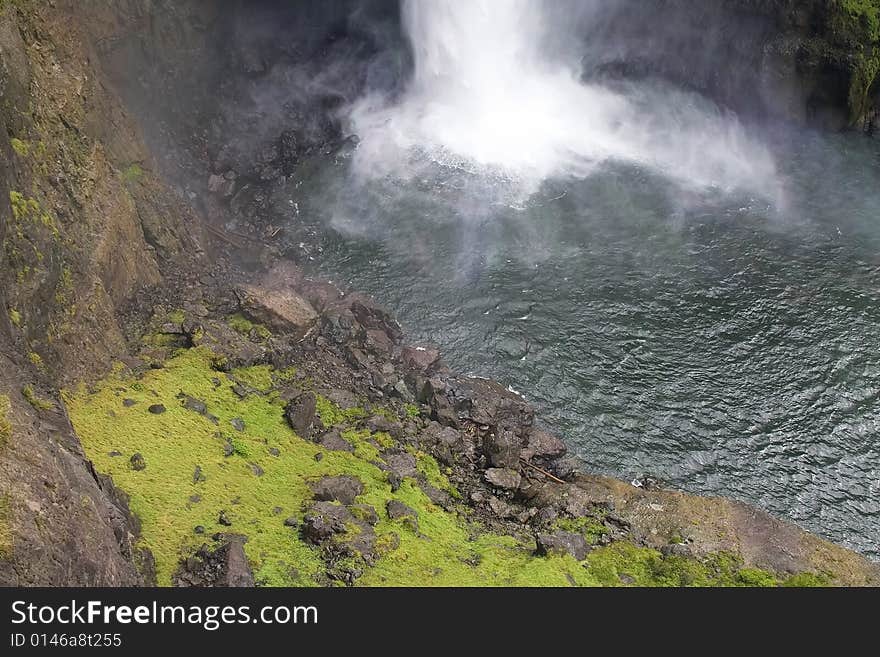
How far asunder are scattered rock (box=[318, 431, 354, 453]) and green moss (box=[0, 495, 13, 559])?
10180mm

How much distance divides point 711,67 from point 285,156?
24.9m

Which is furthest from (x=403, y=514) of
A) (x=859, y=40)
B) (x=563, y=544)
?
(x=859, y=40)

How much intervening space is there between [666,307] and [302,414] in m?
15.0

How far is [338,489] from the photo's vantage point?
715 inches

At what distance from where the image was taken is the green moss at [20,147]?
18734 millimetres

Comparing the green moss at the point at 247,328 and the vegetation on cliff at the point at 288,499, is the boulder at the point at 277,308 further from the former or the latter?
the vegetation on cliff at the point at 288,499

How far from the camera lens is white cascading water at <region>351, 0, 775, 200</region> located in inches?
1447

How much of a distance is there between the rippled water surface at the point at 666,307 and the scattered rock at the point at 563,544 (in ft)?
13.6

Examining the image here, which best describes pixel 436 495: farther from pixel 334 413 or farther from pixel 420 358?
pixel 420 358


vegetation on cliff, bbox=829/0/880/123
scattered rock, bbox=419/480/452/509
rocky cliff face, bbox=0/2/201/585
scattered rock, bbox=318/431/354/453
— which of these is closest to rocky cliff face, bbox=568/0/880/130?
vegetation on cliff, bbox=829/0/880/123

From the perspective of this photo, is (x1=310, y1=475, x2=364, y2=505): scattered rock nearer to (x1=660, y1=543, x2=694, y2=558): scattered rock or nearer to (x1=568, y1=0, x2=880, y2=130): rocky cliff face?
(x1=660, y1=543, x2=694, y2=558): scattered rock

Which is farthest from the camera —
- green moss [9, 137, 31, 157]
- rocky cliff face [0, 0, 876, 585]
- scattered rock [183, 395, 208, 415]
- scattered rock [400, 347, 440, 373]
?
scattered rock [400, 347, 440, 373]

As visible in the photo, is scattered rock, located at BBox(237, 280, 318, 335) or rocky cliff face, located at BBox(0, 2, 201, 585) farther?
scattered rock, located at BBox(237, 280, 318, 335)

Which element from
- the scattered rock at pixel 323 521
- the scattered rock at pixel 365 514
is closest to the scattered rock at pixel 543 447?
the scattered rock at pixel 365 514
